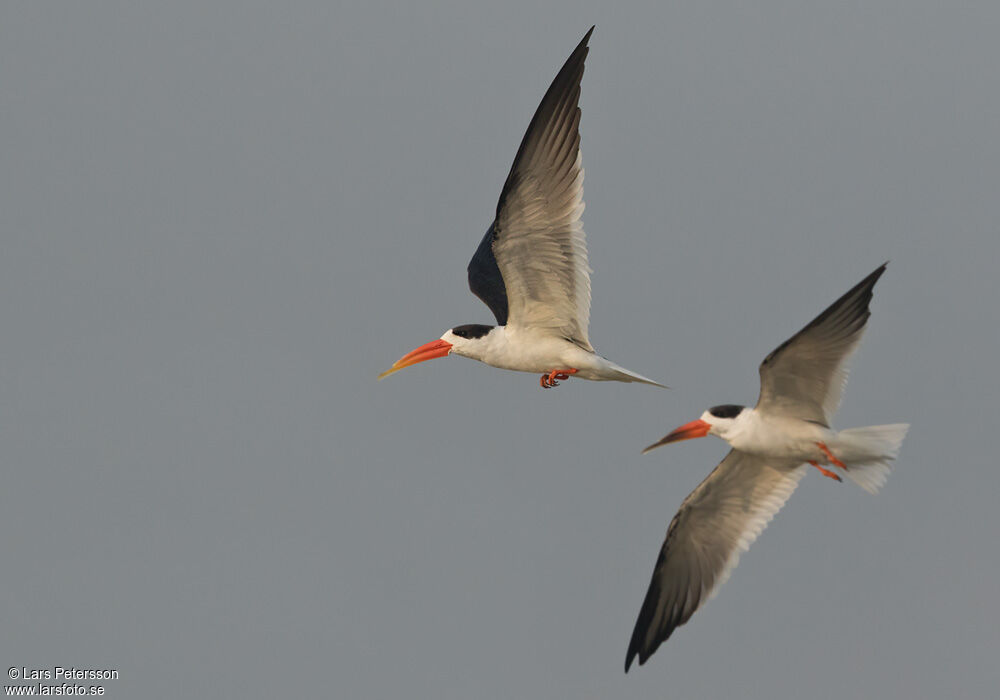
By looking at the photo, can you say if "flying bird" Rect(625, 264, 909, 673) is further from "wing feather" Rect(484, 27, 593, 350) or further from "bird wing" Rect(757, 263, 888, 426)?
"wing feather" Rect(484, 27, 593, 350)

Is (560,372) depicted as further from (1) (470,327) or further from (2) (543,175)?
(2) (543,175)

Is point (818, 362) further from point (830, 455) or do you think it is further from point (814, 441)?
point (830, 455)

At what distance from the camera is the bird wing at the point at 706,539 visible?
13352 millimetres

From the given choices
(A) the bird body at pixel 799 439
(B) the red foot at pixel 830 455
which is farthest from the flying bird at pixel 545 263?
(B) the red foot at pixel 830 455

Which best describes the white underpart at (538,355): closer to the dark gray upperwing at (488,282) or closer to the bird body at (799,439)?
the dark gray upperwing at (488,282)

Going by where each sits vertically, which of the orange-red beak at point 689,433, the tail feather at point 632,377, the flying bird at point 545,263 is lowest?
the orange-red beak at point 689,433

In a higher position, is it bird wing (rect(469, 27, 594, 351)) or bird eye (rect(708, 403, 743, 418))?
bird wing (rect(469, 27, 594, 351))

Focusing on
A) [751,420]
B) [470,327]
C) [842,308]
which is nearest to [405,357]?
[470,327]

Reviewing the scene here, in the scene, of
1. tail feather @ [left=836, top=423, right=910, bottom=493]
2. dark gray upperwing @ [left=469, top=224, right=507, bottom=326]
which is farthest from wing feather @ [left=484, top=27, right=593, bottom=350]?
tail feather @ [left=836, top=423, right=910, bottom=493]

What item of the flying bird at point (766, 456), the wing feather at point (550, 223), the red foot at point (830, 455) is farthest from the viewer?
the wing feather at point (550, 223)

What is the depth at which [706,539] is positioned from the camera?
13570 millimetres

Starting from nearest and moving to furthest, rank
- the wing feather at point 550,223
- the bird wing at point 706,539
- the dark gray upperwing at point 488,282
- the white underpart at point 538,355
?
the wing feather at point 550,223
the bird wing at point 706,539
the white underpart at point 538,355
the dark gray upperwing at point 488,282

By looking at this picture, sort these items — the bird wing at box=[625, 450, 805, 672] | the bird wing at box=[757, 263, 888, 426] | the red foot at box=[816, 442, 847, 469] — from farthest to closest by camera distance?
the bird wing at box=[625, 450, 805, 672] < the red foot at box=[816, 442, 847, 469] < the bird wing at box=[757, 263, 888, 426]

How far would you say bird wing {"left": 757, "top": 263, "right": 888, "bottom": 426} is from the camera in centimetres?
1103
